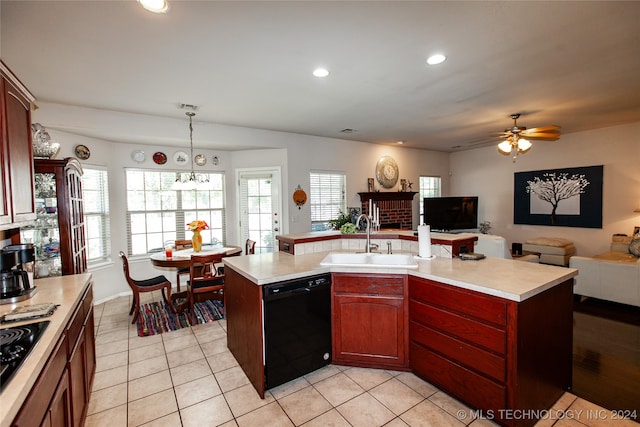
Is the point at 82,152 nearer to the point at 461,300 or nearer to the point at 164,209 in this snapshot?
the point at 164,209

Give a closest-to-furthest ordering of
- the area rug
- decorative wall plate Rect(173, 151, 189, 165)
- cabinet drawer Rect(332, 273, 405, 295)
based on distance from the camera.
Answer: cabinet drawer Rect(332, 273, 405, 295) → the area rug → decorative wall plate Rect(173, 151, 189, 165)

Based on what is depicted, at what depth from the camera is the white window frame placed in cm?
751

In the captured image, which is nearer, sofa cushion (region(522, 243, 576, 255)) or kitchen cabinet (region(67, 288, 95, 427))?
kitchen cabinet (region(67, 288, 95, 427))

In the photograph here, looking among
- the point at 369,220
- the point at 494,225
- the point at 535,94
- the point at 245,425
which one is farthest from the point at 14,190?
the point at 494,225

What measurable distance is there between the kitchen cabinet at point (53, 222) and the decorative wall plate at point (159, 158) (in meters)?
2.33

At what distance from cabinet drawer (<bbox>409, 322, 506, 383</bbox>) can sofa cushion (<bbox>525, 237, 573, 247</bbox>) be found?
200 inches

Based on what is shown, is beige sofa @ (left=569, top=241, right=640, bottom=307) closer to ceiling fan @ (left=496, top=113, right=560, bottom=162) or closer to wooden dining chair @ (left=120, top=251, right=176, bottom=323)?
ceiling fan @ (left=496, top=113, right=560, bottom=162)

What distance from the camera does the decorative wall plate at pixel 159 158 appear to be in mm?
4871

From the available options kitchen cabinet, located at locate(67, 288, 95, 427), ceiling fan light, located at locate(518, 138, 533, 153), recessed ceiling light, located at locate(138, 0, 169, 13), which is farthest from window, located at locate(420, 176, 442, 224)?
kitchen cabinet, located at locate(67, 288, 95, 427)

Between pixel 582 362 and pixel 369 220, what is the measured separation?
228 centimetres

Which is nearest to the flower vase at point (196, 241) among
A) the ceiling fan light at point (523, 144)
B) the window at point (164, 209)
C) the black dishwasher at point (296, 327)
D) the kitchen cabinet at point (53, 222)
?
the window at point (164, 209)

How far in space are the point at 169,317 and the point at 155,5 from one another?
3445 mm

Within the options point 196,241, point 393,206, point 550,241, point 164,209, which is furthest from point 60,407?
point 550,241

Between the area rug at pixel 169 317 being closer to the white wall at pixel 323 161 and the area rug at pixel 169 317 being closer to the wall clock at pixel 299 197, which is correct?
the white wall at pixel 323 161
